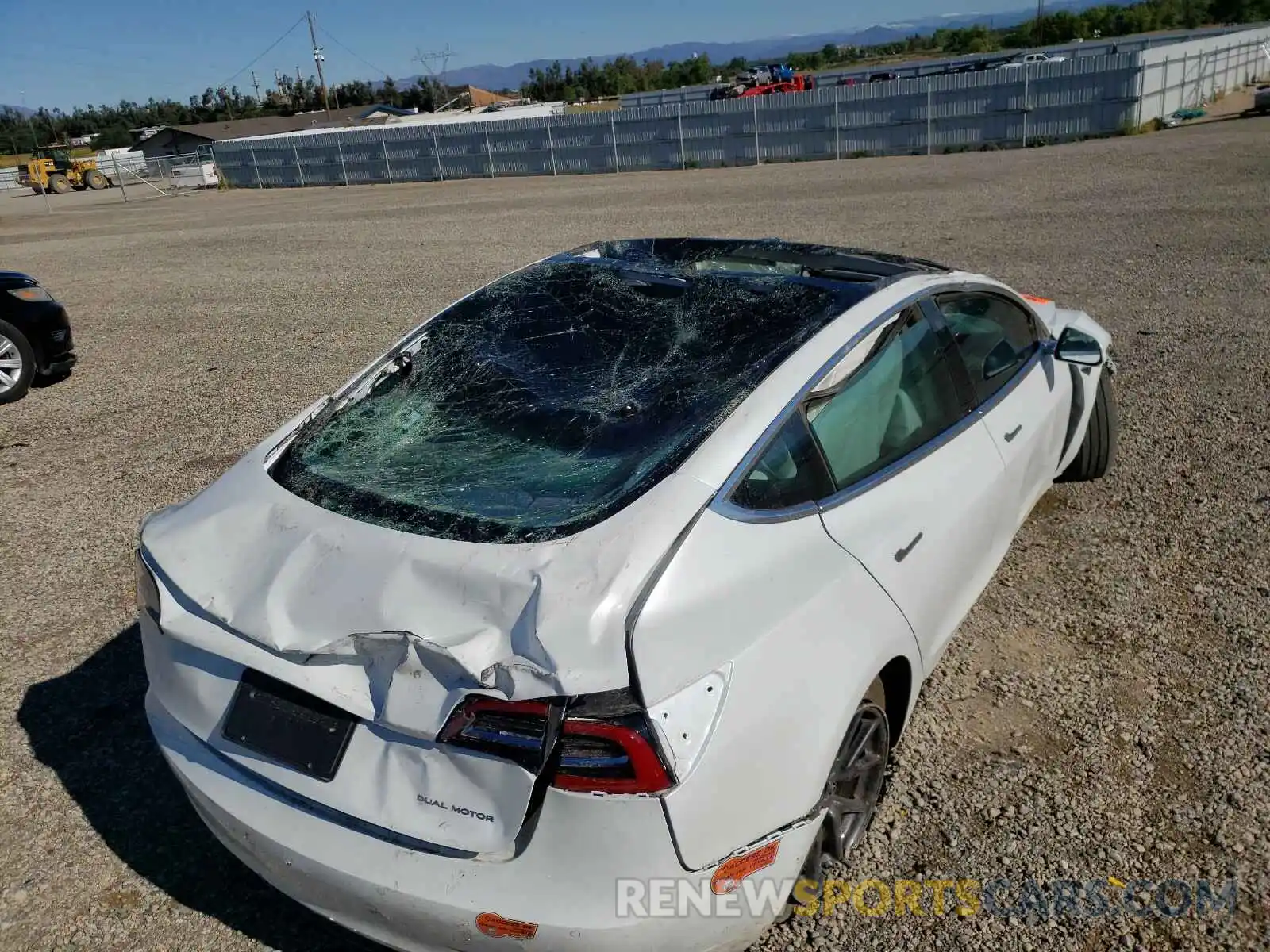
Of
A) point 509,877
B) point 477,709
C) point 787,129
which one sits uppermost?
point 477,709

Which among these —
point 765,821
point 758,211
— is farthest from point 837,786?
point 758,211

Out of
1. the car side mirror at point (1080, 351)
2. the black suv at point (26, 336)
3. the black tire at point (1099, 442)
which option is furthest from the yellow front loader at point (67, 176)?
the car side mirror at point (1080, 351)

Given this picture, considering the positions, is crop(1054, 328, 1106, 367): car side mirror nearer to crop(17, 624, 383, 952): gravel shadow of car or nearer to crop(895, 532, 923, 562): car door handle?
crop(895, 532, 923, 562): car door handle

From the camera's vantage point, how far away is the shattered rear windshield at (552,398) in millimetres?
2615

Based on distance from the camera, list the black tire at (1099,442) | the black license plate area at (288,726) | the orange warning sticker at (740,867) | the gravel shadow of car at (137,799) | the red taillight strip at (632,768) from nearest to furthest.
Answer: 1. the red taillight strip at (632,768)
2. the orange warning sticker at (740,867)
3. the black license plate area at (288,726)
4. the gravel shadow of car at (137,799)
5. the black tire at (1099,442)

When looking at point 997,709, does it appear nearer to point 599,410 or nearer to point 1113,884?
point 1113,884

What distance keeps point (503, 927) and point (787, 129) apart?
2741 centimetres

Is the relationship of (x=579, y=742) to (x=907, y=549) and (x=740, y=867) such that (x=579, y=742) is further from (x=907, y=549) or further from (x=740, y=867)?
(x=907, y=549)

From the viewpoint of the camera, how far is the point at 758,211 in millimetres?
16859

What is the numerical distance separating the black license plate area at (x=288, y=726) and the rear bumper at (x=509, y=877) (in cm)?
11

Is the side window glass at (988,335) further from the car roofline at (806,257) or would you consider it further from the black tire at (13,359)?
the black tire at (13,359)

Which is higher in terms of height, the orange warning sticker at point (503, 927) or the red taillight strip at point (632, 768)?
the red taillight strip at point (632, 768)

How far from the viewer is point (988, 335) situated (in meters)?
3.84

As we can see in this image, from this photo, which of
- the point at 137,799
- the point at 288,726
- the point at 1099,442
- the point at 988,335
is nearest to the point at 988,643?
the point at 988,335
